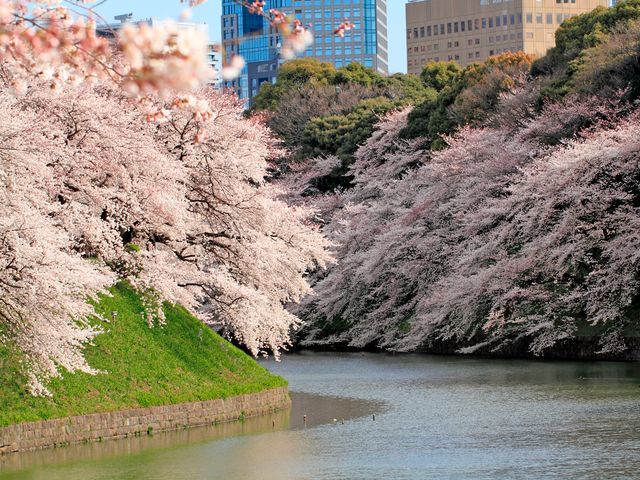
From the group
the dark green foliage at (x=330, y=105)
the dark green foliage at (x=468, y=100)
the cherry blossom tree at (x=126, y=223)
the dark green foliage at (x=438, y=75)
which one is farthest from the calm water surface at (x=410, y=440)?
the dark green foliage at (x=438, y=75)

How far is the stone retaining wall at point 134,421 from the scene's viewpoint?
63.6ft

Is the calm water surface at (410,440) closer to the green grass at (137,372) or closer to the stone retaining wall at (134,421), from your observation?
the stone retaining wall at (134,421)

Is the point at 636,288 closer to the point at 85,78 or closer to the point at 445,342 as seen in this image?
the point at 445,342

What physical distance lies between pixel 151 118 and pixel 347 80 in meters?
71.8

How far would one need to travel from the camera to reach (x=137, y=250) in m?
25.9

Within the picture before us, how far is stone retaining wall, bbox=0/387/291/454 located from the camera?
63.6 ft

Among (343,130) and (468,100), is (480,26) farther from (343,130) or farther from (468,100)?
(468,100)

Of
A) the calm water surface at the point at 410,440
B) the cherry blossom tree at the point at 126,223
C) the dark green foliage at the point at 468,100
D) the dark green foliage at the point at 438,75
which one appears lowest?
the calm water surface at the point at 410,440

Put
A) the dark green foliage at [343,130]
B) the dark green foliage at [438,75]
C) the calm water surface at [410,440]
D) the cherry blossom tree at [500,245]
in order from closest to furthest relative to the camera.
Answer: the calm water surface at [410,440] → the cherry blossom tree at [500,245] → the dark green foliage at [343,130] → the dark green foliage at [438,75]

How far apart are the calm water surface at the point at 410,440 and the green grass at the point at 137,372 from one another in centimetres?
85

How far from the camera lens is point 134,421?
70.4 ft

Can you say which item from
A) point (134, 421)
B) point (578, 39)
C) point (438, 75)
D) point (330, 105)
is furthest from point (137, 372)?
point (438, 75)

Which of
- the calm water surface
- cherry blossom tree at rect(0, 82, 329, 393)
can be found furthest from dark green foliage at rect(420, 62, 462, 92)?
the calm water surface

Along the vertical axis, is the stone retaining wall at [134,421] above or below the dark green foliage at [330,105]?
below
